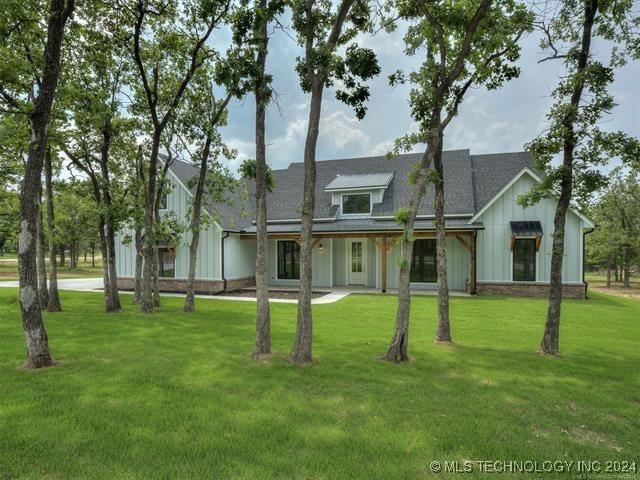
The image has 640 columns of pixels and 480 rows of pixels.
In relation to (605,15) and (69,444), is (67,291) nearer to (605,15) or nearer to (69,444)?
(69,444)

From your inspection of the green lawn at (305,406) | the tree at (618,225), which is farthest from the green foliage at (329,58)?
the tree at (618,225)

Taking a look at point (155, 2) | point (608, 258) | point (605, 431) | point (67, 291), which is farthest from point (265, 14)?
point (608, 258)

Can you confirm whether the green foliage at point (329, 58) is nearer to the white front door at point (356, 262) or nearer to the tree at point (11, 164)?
the tree at point (11, 164)

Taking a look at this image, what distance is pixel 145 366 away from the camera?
5781mm

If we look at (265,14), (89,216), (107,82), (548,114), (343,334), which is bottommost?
(343,334)

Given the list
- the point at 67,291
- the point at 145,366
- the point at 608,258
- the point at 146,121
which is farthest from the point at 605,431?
the point at 608,258

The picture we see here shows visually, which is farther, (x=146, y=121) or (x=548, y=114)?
(x=146, y=121)

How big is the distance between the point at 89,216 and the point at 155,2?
7.13 m

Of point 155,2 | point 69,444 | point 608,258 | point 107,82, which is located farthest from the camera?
point 608,258

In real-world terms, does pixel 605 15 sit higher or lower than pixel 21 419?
higher

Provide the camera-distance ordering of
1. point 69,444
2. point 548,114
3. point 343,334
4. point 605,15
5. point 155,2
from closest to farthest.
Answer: point 69,444
point 605,15
point 548,114
point 343,334
point 155,2

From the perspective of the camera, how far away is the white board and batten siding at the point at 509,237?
47.2ft

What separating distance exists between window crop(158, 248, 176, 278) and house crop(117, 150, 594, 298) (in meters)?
0.05

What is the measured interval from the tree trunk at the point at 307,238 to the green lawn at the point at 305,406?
387mm
